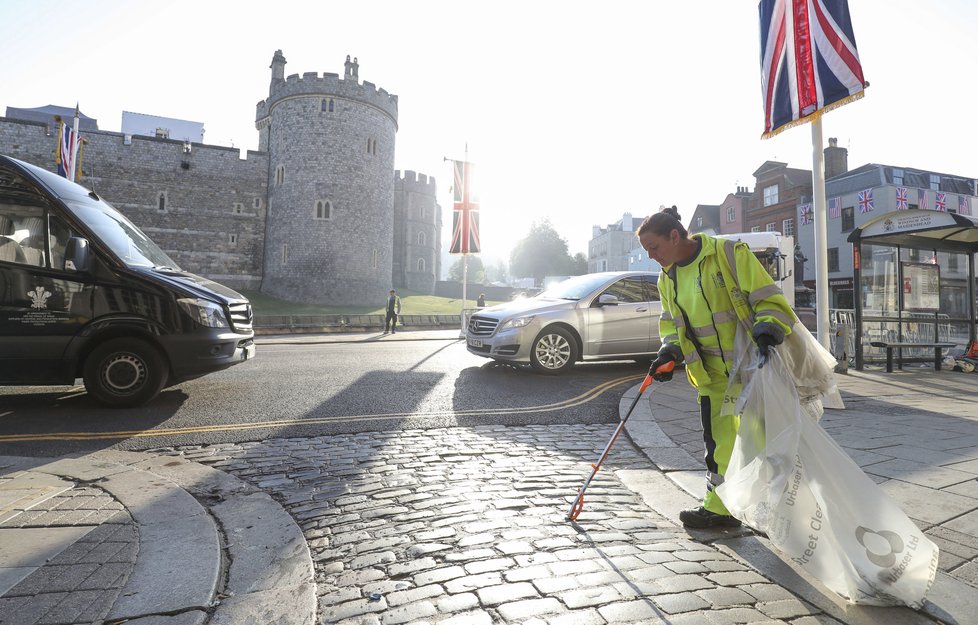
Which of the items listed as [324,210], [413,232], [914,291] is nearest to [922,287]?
[914,291]

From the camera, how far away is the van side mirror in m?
5.15

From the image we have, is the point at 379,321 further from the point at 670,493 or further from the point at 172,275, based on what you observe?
the point at 670,493

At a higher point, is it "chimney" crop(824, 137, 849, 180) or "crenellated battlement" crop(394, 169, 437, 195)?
"crenellated battlement" crop(394, 169, 437, 195)

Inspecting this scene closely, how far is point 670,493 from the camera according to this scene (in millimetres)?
3400

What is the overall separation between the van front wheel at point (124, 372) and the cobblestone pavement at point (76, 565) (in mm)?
2798

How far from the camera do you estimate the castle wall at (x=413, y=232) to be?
195 feet

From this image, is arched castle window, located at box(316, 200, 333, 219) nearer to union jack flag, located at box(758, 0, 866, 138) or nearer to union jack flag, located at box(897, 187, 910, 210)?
union jack flag, located at box(758, 0, 866, 138)

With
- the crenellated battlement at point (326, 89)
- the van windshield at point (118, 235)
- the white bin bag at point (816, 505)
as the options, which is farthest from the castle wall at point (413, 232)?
the white bin bag at point (816, 505)

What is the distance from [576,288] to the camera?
9219 mm

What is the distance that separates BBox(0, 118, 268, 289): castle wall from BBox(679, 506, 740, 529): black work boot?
4173 centimetres

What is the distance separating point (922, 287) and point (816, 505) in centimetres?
1114

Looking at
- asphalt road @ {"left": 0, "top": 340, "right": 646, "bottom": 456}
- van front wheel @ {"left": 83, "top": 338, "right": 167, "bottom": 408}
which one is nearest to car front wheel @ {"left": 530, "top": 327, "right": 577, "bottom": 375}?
asphalt road @ {"left": 0, "top": 340, "right": 646, "bottom": 456}

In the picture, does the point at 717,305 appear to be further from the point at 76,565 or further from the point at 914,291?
the point at 914,291

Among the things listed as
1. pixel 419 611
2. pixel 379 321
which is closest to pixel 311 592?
pixel 419 611
